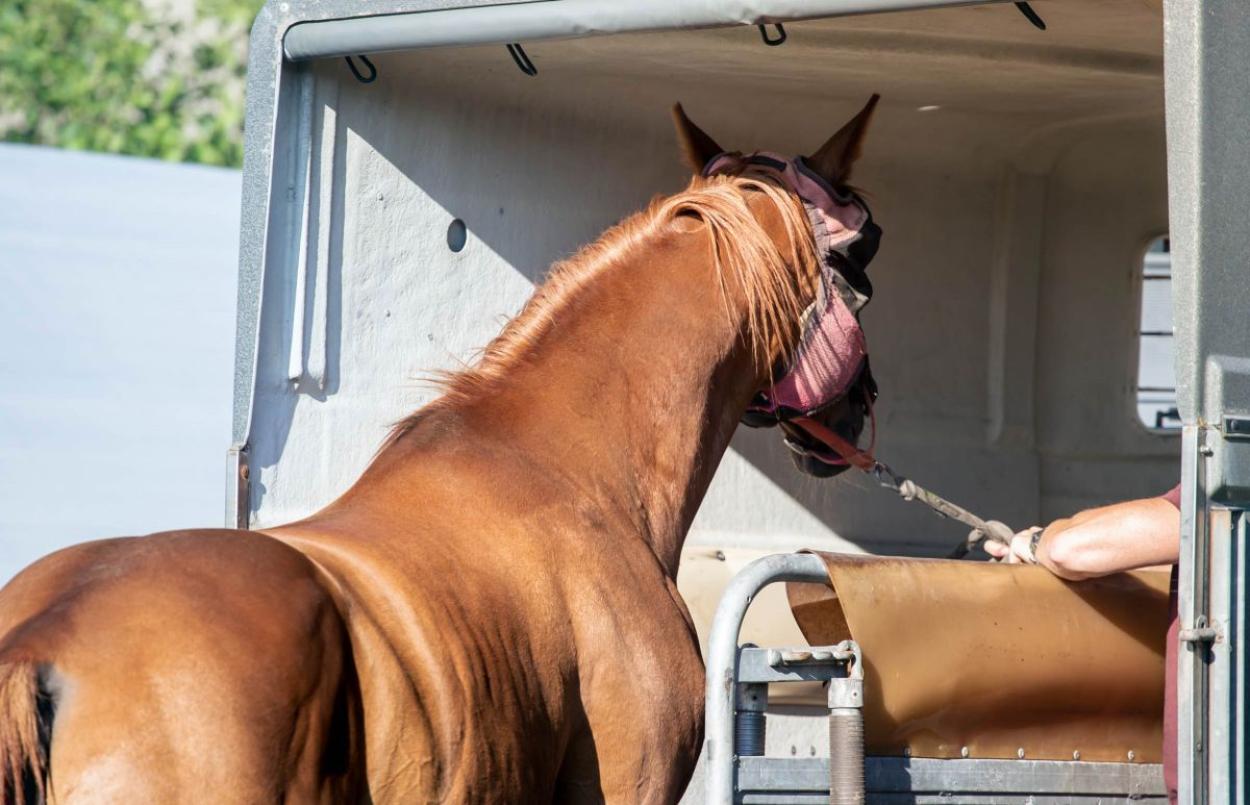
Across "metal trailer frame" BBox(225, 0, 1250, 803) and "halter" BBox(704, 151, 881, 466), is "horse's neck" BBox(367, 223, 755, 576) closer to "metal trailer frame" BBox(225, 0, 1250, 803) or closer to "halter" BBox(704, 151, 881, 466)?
"halter" BBox(704, 151, 881, 466)

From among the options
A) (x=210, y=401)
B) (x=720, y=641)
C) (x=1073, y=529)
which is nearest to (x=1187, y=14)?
(x=1073, y=529)

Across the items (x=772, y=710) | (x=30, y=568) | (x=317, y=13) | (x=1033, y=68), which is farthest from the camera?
(x=772, y=710)

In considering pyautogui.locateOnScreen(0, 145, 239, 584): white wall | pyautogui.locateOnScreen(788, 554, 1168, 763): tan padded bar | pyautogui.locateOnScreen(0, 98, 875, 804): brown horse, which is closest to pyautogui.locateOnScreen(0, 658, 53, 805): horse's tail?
pyautogui.locateOnScreen(0, 98, 875, 804): brown horse

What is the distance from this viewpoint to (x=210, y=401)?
17.1 ft

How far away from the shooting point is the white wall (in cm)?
484

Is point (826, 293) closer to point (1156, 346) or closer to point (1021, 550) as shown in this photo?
point (1021, 550)

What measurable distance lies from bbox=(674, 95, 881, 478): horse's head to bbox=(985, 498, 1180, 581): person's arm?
1.68 ft

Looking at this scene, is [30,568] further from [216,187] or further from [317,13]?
[216,187]

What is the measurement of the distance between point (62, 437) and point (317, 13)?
2.33 m

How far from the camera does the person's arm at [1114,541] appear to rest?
2535mm

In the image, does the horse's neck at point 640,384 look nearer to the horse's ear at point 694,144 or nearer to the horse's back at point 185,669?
the horse's ear at point 694,144

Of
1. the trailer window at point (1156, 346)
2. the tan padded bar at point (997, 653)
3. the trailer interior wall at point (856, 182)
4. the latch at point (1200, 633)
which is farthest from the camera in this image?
the trailer window at point (1156, 346)

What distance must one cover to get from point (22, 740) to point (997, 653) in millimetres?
1556

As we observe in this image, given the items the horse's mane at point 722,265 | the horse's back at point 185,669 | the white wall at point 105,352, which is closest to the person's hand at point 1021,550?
the horse's mane at point 722,265
